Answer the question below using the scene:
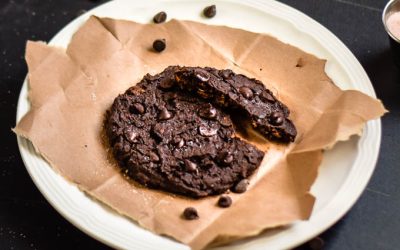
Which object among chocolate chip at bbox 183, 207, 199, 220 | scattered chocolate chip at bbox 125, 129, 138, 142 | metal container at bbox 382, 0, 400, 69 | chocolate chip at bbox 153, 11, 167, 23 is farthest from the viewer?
chocolate chip at bbox 153, 11, 167, 23

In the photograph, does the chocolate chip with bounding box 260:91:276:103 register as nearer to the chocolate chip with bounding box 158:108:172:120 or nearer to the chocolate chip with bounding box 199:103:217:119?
the chocolate chip with bounding box 199:103:217:119

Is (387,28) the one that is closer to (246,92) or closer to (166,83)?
(246,92)

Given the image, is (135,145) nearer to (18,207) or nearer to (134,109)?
(134,109)

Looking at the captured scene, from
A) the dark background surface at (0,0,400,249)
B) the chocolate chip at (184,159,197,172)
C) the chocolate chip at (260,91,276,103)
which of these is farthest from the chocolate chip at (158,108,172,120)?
the dark background surface at (0,0,400,249)

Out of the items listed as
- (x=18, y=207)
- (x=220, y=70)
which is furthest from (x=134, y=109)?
(x=18, y=207)

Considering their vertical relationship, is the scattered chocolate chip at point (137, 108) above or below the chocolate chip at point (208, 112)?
above

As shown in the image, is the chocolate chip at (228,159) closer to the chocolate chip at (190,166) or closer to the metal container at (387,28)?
the chocolate chip at (190,166)

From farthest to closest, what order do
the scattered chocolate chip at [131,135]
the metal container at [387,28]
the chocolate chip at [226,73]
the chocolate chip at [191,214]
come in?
the metal container at [387,28] → the chocolate chip at [226,73] → the scattered chocolate chip at [131,135] → the chocolate chip at [191,214]

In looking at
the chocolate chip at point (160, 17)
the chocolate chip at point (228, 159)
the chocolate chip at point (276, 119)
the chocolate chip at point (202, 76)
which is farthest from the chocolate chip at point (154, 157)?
the chocolate chip at point (160, 17)

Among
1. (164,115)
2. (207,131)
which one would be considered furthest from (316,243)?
(164,115)
